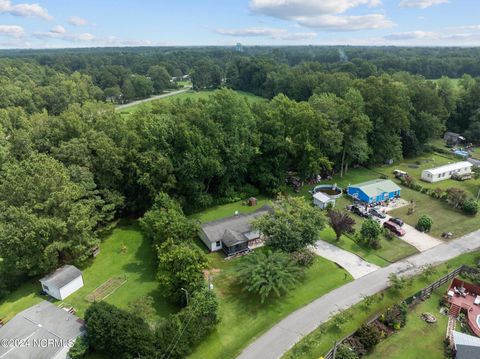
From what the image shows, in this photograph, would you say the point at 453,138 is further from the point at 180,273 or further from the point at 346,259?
the point at 180,273

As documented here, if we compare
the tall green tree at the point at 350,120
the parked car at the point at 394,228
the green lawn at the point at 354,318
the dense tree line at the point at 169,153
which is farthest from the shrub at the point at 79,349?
the tall green tree at the point at 350,120

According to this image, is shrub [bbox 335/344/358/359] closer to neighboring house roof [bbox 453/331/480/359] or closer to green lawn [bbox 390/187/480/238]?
neighboring house roof [bbox 453/331/480/359]

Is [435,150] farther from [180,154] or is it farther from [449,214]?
[180,154]

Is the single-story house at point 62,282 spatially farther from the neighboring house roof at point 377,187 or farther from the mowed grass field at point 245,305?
the neighboring house roof at point 377,187

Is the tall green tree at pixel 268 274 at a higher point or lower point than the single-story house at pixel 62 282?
higher

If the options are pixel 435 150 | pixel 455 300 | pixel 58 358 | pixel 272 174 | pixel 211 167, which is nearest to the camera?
pixel 58 358

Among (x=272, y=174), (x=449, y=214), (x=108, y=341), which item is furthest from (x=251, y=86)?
(x=108, y=341)

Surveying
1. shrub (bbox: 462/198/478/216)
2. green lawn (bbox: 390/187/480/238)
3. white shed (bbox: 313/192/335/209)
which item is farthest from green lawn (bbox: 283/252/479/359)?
white shed (bbox: 313/192/335/209)
